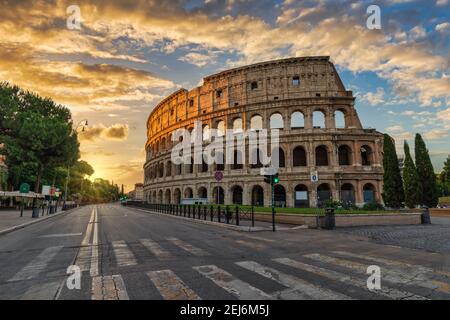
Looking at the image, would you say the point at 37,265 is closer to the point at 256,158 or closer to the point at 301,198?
the point at 301,198

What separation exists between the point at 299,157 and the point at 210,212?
62.8ft

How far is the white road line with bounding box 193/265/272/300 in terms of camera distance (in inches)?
156

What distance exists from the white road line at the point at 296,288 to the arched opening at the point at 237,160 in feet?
104

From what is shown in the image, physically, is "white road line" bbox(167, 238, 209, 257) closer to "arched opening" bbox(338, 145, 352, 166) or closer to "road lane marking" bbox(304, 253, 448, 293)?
"road lane marking" bbox(304, 253, 448, 293)

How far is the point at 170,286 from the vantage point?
14.3 feet

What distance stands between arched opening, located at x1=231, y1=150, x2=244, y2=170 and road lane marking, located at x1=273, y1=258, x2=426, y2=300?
31.0 metres

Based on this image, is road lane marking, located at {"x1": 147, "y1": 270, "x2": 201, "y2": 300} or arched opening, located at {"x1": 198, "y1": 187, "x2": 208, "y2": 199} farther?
arched opening, located at {"x1": 198, "y1": 187, "x2": 208, "y2": 199}

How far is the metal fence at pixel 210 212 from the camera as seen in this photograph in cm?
1763

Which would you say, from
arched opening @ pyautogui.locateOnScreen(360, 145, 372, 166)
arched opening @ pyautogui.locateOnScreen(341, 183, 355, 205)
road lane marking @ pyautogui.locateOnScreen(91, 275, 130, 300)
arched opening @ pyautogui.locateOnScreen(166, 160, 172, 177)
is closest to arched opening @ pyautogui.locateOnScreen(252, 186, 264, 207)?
arched opening @ pyautogui.locateOnScreen(341, 183, 355, 205)

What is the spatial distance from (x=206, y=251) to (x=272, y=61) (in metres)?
35.0
